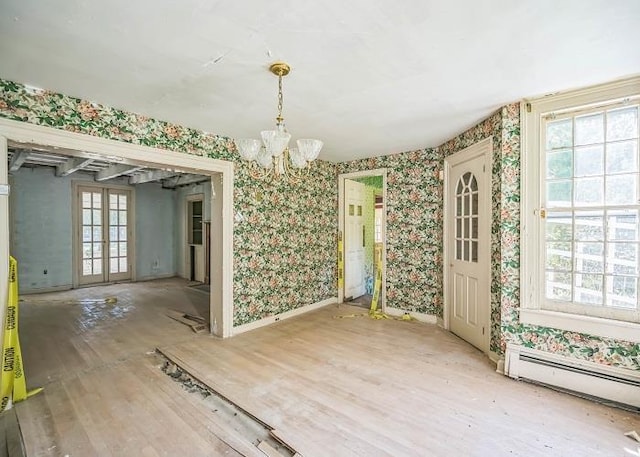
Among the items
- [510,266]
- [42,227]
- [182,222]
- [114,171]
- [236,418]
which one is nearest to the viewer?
[236,418]

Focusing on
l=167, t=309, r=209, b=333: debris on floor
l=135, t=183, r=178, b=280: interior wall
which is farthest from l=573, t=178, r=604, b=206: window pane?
l=135, t=183, r=178, b=280: interior wall

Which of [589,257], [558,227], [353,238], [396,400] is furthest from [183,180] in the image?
[589,257]

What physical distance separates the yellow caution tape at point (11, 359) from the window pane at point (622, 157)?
4.72m

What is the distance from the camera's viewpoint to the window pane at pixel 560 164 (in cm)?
259

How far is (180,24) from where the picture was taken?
162 centimetres

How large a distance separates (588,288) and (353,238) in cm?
363

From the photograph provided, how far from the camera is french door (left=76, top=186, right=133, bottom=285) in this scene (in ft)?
22.3

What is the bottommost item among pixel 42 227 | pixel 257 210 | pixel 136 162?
pixel 42 227

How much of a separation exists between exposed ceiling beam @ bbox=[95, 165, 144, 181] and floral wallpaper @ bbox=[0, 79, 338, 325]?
265 cm

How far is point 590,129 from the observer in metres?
2.50

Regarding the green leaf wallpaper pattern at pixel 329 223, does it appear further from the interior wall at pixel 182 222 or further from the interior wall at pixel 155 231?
the interior wall at pixel 155 231

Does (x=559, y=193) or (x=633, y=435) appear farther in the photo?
(x=559, y=193)

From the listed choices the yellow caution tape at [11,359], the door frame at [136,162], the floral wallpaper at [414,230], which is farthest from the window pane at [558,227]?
the yellow caution tape at [11,359]

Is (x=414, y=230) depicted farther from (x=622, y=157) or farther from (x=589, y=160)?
(x=622, y=157)
